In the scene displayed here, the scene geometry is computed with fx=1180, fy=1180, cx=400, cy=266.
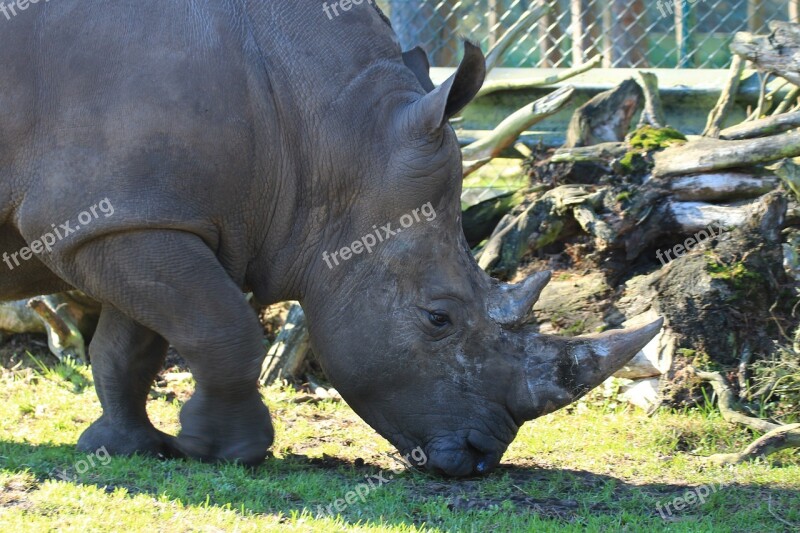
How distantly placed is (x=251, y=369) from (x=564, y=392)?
1.45 metres

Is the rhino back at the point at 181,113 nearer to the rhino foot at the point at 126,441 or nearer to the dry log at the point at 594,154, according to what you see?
the rhino foot at the point at 126,441

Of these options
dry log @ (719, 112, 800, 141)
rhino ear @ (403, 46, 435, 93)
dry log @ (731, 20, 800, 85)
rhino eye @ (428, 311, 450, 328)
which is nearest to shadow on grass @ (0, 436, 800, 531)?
rhino eye @ (428, 311, 450, 328)

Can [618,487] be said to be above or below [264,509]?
below

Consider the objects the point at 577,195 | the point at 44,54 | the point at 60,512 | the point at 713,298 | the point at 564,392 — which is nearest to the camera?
the point at 60,512

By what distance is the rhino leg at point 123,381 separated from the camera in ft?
19.1

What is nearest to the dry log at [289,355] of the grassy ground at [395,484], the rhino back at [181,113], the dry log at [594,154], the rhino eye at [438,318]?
the grassy ground at [395,484]

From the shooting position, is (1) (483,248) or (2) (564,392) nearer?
(2) (564,392)

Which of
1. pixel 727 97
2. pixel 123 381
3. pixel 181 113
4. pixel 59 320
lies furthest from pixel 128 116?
pixel 727 97

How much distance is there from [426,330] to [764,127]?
343cm

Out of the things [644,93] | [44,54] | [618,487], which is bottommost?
[618,487]

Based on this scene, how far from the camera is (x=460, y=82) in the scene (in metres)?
5.21

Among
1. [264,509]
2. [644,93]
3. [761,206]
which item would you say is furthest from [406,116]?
[644,93]

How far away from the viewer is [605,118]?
28.3 ft

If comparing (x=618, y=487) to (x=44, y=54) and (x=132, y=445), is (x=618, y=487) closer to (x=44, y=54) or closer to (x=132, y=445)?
(x=132, y=445)
